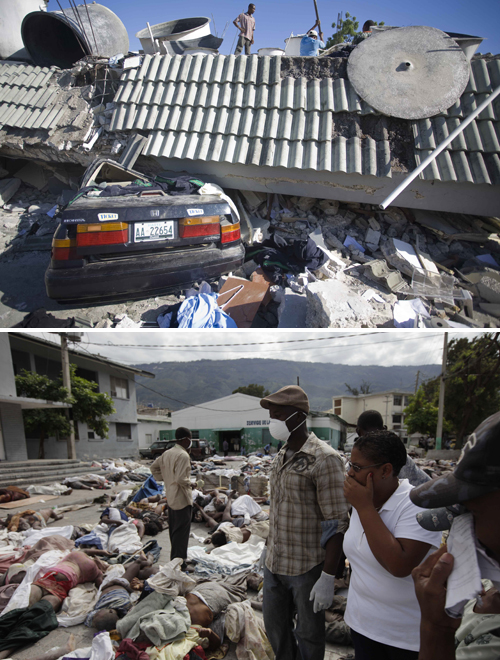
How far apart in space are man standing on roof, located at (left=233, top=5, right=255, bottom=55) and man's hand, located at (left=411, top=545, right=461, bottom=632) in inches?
505

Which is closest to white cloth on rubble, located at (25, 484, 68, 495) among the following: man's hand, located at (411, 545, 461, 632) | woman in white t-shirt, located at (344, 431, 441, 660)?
woman in white t-shirt, located at (344, 431, 441, 660)

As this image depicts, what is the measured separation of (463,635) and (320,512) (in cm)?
118

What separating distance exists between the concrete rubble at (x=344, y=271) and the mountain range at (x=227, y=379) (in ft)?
36.5

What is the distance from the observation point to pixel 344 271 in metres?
5.70

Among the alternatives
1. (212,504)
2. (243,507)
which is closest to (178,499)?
(243,507)

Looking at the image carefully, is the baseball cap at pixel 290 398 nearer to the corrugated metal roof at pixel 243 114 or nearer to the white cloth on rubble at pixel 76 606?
the white cloth on rubble at pixel 76 606

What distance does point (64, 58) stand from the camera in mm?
10555

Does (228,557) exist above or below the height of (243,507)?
above

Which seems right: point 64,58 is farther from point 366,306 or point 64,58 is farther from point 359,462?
point 359,462

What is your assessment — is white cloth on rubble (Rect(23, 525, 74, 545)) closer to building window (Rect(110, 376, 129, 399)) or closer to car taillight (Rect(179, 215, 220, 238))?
car taillight (Rect(179, 215, 220, 238))

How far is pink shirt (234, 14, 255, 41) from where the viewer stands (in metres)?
10.6

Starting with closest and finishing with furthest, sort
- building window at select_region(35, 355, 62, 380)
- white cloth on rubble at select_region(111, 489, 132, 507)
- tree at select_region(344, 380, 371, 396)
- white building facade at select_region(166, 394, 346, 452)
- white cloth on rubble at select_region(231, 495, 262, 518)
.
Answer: white cloth on rubble at select_region(231, 495, 262, 518) → white cloth on rubble at select_region(111, 489, 132, 507) → building window at select_region(35, 355, 62, 380) → white building facade at select_region(166, 394, 346, 452) → tree at select_region(344, 380, 371, 396)

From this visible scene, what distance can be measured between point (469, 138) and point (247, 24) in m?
7.71

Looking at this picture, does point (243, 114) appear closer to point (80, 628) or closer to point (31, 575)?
point (31, 575)
